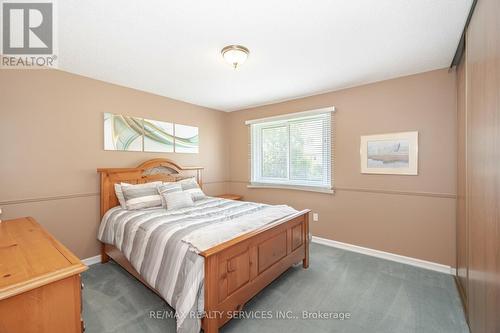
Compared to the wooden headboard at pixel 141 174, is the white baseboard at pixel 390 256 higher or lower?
lower

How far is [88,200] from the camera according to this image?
297 centimetres

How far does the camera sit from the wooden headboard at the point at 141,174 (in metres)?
3.01

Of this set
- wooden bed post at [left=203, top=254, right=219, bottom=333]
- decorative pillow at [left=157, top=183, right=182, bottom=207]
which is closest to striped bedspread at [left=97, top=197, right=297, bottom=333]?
wooden bed post at [left=203, top=254, right=219, bottom=333]

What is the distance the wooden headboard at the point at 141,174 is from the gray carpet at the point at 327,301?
897mm

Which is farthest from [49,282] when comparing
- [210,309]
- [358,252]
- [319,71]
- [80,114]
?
[358,252]

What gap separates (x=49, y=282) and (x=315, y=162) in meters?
3.49

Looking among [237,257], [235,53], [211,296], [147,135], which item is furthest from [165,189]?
[235,53]

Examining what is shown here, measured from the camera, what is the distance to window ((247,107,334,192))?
3.68m

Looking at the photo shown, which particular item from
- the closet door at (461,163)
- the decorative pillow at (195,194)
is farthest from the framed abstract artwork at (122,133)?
the closet door at (461,163)

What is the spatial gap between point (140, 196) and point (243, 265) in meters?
1.80

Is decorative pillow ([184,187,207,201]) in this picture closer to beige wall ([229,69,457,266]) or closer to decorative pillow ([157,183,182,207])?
decorative pillow ([157,183,182,207])

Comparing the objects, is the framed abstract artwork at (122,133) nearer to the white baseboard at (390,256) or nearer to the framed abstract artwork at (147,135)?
the framed abstract artwork at (147,135)

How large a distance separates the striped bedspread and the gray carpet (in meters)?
0.34

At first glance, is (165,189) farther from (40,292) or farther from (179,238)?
(40,292)
